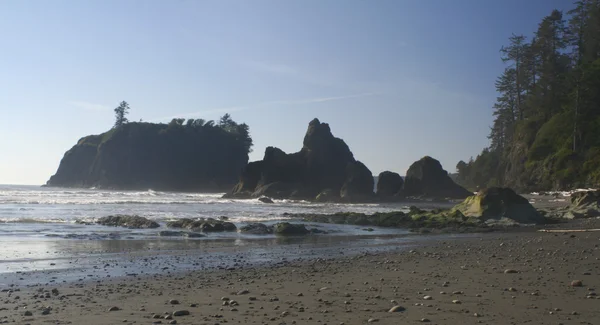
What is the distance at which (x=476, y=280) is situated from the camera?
10.2 meters

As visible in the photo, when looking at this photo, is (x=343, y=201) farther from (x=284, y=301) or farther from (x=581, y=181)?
(x=284, y=301)

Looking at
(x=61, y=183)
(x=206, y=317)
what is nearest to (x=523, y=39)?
(x=206, y=317)

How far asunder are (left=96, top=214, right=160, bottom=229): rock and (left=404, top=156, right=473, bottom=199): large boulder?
54.6 meters

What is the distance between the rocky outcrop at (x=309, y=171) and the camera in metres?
79.4

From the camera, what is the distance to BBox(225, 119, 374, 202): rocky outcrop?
79.4m

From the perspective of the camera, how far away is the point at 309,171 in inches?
3435

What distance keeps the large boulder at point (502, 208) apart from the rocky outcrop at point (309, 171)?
155 feet

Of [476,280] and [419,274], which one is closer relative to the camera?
[476,280]

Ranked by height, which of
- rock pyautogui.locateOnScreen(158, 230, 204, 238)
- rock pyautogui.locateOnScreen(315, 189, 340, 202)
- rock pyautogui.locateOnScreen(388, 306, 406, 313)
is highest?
rock pyautogui.locateOnScreen(315, 189, 340, 202)

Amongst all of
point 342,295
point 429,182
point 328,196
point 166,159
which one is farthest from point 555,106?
point 166,159

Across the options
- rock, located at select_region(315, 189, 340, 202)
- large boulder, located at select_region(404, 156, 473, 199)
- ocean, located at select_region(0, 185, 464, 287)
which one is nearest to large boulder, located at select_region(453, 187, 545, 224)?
ocean, located at select_region(0, 185, 464, 287)

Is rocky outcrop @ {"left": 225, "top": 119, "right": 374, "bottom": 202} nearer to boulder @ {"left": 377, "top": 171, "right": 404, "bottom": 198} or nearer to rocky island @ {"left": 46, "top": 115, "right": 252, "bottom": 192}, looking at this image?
boulder @ {"left": 377, "top": 171, "right": 404, "bottom": 198}

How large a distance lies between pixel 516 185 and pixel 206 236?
1914 inches

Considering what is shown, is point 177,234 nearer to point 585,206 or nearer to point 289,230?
point 289,230
